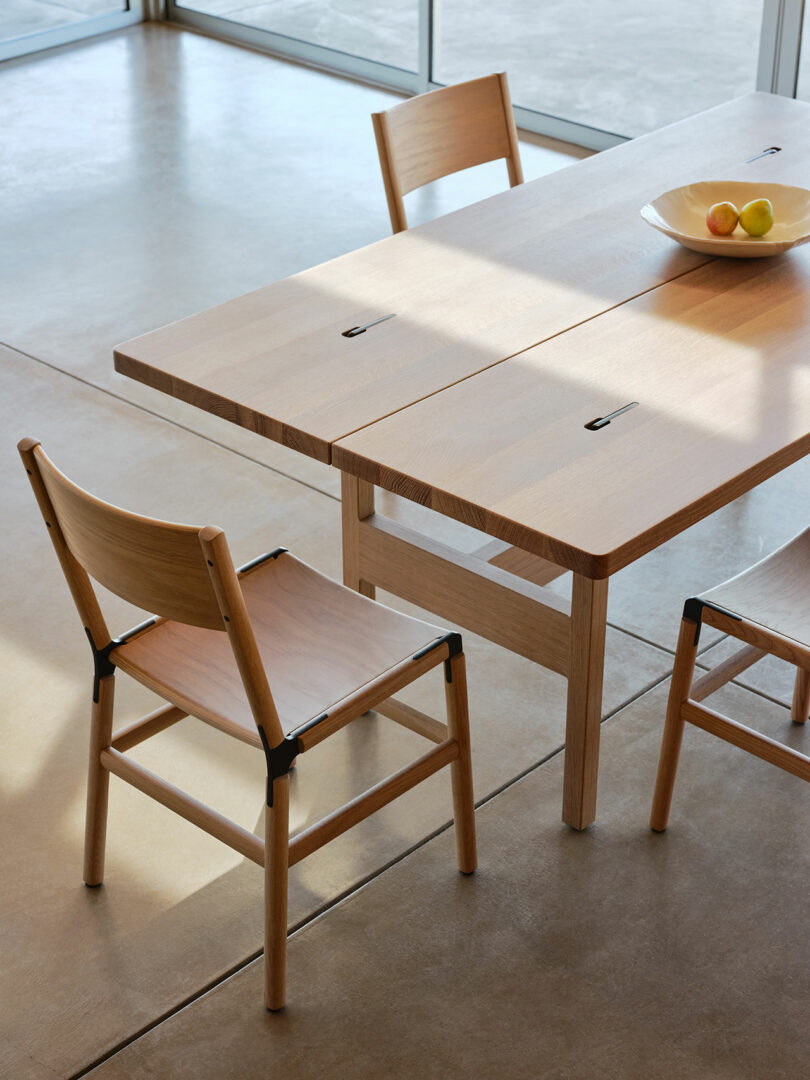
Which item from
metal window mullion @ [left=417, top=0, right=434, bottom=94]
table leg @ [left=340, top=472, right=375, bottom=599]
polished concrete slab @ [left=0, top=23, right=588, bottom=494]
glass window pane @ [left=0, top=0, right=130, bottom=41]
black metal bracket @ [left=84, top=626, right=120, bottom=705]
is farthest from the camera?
glass window pane @ [left=0, top=0, right=130, bottom=41]

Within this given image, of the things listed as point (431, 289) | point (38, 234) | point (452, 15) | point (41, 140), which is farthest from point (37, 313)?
point (452, 15)

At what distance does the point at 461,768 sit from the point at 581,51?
4.06 m

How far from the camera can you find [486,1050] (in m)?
2.06

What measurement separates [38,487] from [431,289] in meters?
0.92

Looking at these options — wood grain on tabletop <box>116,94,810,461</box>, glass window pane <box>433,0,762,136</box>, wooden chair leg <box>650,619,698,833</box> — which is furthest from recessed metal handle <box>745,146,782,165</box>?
glass window pane <box>433,0,762,136</box>

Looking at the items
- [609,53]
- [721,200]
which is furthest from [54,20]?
[721,200]

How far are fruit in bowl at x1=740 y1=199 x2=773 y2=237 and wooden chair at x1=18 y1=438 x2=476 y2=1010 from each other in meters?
1.04

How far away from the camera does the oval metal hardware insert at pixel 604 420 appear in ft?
7.12

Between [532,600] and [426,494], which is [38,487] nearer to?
[426,494]

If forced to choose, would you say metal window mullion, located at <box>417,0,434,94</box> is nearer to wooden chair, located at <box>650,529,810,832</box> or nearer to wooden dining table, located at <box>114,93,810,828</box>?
wooden dining table, located at <box>114,93,810,828</box>

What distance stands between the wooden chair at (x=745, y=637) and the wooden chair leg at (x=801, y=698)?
0.71 feet

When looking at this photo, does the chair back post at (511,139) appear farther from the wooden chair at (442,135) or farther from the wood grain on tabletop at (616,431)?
the wood grain on tabletop at (616,431)

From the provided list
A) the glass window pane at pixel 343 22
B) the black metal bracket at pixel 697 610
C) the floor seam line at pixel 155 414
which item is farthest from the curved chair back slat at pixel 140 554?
the glass window pane at pixel 343 22

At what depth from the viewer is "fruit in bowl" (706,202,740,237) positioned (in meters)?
2.66
